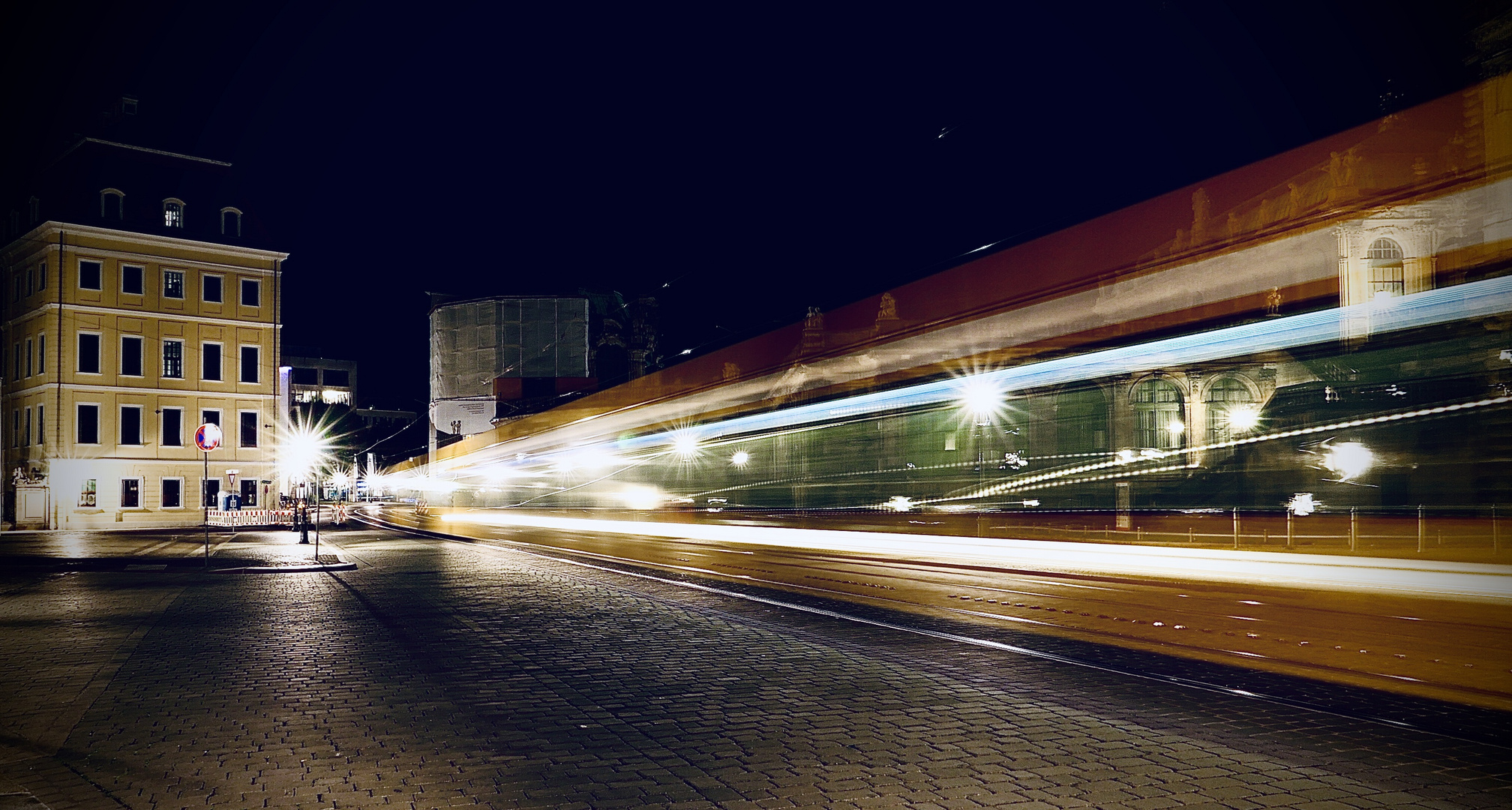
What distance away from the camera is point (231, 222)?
53844 millimetres

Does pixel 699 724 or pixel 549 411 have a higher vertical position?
pixel 549 411

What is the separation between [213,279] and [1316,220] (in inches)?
2062

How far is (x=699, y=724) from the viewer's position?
22.0ft

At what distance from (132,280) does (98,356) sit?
3.83m

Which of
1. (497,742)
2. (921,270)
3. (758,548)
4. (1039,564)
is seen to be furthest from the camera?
(758,548)

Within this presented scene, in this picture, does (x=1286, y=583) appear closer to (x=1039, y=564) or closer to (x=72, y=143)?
(x=1039, y=564)

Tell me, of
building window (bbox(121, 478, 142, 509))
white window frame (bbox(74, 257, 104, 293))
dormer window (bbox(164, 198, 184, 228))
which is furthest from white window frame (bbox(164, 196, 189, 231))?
building window (bbox(121, 478, 142, 509))

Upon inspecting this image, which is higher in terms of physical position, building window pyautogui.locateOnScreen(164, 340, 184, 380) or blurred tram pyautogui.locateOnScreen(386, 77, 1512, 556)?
building window pyautogui.locateOnScreen(164, 340, 184, 380)

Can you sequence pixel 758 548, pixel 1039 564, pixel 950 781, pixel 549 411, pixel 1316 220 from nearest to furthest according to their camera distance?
pixel 950 781 → pixel 1316 220 → pixel 1039 564 → pixel 758 548 → pixel 549 411

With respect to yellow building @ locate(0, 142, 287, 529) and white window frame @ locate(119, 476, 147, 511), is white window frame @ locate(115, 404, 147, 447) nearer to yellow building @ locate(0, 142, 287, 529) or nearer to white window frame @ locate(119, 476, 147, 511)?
yellow building @ locate(0, 142, 287, 529)

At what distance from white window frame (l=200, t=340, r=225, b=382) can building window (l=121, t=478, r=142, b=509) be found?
5725 millimetres

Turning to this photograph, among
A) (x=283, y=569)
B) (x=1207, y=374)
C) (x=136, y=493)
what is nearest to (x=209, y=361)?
(x=136, y=493)

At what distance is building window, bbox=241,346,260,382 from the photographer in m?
53.3

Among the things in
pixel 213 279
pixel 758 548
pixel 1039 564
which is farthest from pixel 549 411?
pixel 213 279
